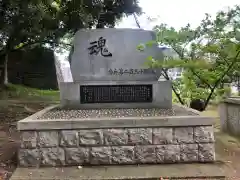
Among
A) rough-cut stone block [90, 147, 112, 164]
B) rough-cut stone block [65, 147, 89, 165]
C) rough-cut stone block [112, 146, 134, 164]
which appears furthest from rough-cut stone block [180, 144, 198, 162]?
rough-cut stone block [65, 147, 89, 165]

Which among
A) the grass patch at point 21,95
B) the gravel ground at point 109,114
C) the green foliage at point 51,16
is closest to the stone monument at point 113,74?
the gravel ground at point 109,114

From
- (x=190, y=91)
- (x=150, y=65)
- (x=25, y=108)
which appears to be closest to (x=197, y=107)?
(x=190, y=91)

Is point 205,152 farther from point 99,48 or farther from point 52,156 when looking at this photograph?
point 99,48

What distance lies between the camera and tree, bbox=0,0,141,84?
7422mm

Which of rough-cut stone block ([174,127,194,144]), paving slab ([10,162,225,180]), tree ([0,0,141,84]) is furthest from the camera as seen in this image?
tree ([0,0,141,84])

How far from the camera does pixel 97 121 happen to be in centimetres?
399

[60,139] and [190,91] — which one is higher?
[190,91]

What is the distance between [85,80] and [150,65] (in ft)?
4.26

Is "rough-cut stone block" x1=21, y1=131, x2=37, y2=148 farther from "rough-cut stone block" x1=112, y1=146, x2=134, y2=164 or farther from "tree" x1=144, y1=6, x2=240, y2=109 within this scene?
"tree" x1=144, y1=6, x2=240, y2=109

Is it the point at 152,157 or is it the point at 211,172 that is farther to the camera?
the point at 152,157

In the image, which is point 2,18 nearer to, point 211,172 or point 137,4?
point 137,4

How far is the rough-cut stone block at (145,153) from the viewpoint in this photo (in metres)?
4.03

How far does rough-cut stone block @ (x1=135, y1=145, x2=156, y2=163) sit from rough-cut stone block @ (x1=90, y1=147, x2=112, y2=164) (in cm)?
37

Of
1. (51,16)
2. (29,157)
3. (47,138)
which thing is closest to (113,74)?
(47,138)
